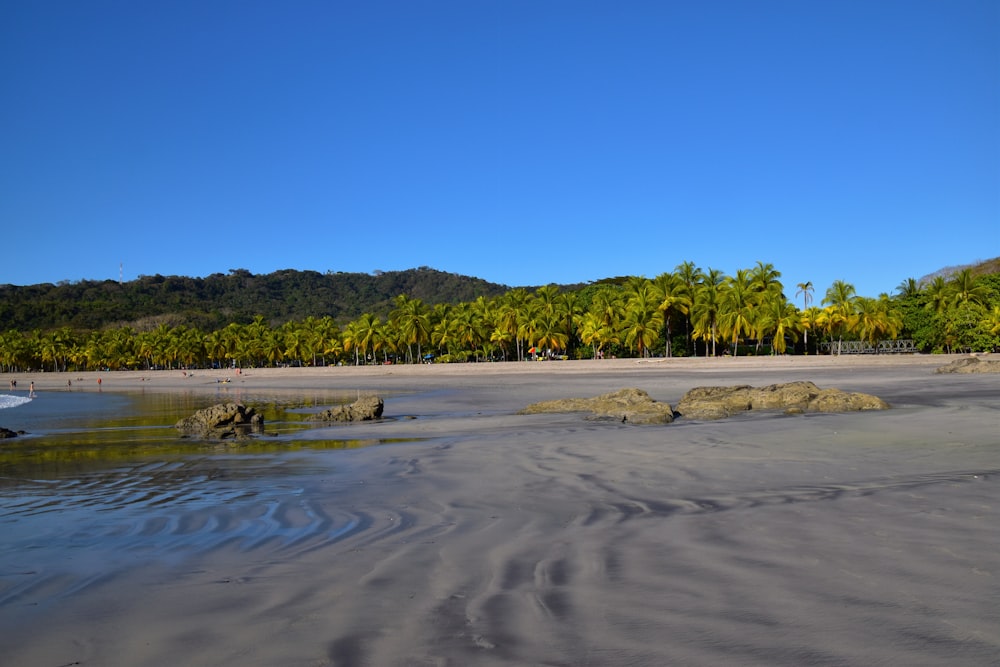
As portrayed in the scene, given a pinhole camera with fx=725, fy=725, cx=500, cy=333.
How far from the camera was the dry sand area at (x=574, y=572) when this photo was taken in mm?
3518

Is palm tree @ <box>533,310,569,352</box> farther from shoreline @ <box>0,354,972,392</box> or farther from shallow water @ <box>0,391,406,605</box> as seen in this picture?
shallow water @ <box>0,391,406,605</box>

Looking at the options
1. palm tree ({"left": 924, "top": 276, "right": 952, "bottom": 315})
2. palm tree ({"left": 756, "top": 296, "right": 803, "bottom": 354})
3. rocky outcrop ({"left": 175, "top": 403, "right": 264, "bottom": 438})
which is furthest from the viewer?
palm tree ({"left": 756, "top": 296, "right": 803, "bottom": 354})

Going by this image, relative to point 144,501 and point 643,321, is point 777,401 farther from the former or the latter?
point 643,321

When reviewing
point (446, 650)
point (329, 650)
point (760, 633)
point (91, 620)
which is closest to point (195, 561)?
point (91, 620)

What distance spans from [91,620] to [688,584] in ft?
11.5

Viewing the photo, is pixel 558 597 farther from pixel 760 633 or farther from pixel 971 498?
pixel 971 498

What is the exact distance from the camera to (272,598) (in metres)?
4.42

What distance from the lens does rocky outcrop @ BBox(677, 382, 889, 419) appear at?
50.7 ft

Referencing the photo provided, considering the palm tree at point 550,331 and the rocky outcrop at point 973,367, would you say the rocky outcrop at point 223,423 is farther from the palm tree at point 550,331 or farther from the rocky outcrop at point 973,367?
the palm tree at point 550,331

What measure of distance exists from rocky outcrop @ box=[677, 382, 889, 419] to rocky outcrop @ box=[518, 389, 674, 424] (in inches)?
30.9

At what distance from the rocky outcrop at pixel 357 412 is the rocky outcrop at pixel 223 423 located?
1.74 meters

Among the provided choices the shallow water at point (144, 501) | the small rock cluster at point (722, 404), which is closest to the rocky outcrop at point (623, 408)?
the small rock cluster at point (722, 404)

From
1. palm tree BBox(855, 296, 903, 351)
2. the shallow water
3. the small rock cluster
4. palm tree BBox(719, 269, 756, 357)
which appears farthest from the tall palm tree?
the shallow water

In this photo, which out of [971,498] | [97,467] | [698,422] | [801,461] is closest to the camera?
[971,498]
